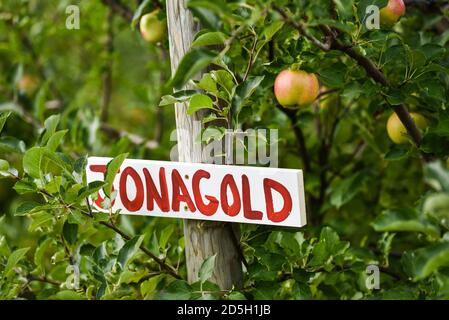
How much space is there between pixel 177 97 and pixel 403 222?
0.39m

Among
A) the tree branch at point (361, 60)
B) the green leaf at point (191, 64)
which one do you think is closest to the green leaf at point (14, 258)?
the green leaf at point (191, 64)

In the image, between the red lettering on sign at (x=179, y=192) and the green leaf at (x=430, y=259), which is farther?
the red lettering on sign at (x=179, y=192)

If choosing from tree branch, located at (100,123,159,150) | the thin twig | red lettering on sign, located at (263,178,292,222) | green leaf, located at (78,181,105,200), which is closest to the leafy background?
green leaf, located at (78,181,105,200)

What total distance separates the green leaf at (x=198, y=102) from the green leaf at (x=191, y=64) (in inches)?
5.6

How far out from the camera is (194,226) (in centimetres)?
99

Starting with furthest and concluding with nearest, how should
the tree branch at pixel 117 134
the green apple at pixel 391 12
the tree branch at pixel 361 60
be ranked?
the tree branch at pixel 117 134 → the green apple at pixel 391 12 → the tree branch at pixel 361 60

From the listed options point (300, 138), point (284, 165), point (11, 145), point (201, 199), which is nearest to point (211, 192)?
point (201, 199)

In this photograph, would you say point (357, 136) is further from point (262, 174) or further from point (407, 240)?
point (262, 174)

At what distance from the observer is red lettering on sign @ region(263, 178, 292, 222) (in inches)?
34.9

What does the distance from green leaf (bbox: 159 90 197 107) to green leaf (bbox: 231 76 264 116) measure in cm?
7

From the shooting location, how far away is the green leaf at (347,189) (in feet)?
4.85

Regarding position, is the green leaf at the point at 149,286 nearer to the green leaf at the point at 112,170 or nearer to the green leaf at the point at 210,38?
the green leaf at the point at 112,170

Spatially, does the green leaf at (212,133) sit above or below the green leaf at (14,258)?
above
